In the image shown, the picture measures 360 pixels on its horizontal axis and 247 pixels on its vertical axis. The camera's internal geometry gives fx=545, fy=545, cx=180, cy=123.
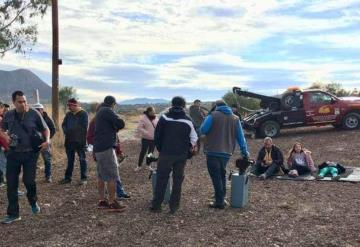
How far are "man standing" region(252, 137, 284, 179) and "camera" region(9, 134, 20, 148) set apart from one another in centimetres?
639

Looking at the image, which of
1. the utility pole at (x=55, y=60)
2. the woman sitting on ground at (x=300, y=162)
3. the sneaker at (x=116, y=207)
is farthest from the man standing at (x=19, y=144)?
the utility pole at (x=55, y=60)

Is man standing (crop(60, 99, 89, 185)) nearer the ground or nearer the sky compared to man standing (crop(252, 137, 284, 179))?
nearer the sky

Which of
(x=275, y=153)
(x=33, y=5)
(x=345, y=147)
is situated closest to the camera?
(x=275, y=153)

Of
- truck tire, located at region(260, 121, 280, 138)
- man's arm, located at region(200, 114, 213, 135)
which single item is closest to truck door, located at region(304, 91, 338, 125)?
truck tire, located at region(260, 121, 280, 138)

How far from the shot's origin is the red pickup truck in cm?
2142

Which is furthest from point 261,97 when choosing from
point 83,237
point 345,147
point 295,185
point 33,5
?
point 83,237

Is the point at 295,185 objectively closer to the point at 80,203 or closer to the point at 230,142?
the point at 230,142

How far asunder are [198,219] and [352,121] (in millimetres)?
15037

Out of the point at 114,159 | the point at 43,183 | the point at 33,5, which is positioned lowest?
the point at 43,183

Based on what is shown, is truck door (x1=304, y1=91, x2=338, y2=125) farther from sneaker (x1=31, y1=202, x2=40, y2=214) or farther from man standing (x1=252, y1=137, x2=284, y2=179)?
sneaker (x1=31, y1=202, x2=40, y2=214)

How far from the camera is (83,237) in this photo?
7.07 meters

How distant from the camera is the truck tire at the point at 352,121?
2155cm

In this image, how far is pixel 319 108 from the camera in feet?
70.2

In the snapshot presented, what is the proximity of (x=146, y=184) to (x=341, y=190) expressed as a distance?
12.8 feet
